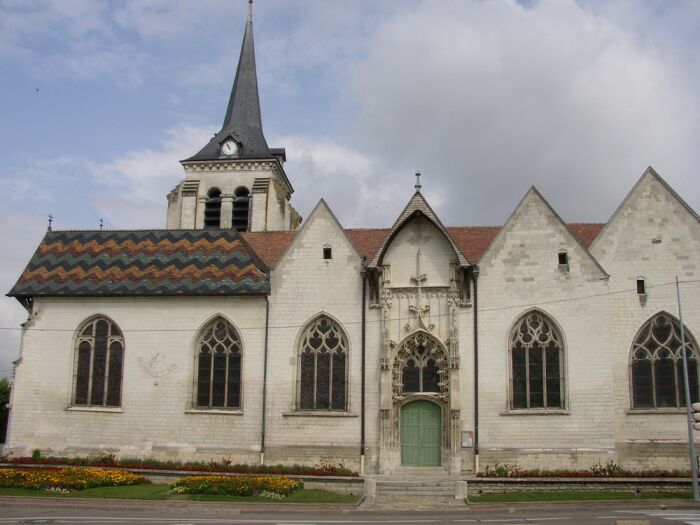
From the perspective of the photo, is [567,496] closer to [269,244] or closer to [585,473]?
[585,473]

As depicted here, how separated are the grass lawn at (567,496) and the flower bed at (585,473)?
4.37ft

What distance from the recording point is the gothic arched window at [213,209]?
144 ft

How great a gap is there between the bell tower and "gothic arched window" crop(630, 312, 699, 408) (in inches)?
860

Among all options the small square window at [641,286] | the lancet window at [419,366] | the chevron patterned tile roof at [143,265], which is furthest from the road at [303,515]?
the chevron patterned tile roof at [143,265]

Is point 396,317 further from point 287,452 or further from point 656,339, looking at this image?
point 656,339

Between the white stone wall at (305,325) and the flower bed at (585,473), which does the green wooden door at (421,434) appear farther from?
the flower bed at (585,473)

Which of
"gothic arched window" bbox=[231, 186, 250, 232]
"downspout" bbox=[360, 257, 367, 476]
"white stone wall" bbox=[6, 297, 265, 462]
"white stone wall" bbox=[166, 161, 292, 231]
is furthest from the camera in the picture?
"gothic arched window" bbox=[231, 186, 250, 232]

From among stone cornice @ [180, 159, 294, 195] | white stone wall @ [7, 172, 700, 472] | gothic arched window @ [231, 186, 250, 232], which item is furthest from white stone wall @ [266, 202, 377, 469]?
stone cornice @ [180, 159, 294, 195]

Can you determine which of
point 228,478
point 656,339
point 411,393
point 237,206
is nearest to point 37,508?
point 228,478

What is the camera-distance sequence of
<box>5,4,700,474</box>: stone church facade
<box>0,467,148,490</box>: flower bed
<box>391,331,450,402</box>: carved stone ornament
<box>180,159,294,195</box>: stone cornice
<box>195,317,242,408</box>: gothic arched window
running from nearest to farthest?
<box>0,467,148,490</box>: flower bed → <box>5,4,700,474</box>: stone church facade → <box>391,331,450,402</box>: carved stone ornament → <box>195,317,242,408</box>: gothic arched window → <box>180,159,294,195</box>: stone cornice

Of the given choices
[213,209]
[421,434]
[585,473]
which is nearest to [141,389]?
[421,434]

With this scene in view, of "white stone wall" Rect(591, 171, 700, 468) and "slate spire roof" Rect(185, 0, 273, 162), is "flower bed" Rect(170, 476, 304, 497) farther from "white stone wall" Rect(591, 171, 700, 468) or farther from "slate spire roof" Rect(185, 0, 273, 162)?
"slate spire roof" Rect(185, 0, 273, 162)

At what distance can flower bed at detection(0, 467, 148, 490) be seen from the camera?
77.5 ft

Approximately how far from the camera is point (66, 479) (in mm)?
23875
